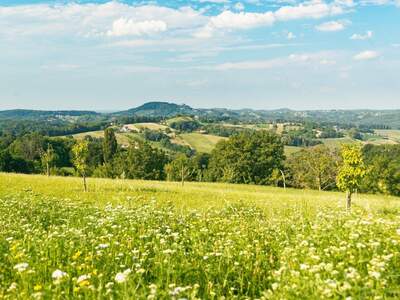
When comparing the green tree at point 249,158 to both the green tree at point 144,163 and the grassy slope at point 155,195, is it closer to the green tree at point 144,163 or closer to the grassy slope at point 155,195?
the green tree at point 144,163

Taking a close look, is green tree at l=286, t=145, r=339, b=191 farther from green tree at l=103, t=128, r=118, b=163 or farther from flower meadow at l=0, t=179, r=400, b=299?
flower meadow at l=0, t=179, r=400, b=299

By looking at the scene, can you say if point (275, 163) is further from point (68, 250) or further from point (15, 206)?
point (68, 250)

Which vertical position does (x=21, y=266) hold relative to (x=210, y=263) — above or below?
above

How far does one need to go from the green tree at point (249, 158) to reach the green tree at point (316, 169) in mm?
5459

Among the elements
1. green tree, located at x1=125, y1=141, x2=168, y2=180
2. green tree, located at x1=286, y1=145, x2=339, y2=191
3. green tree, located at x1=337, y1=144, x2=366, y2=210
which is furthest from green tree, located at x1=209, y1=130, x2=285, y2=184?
green tree, located at x1=337, y1=144, x2=366, y2=210

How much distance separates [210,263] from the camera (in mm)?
8508

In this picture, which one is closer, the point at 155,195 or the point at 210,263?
the point at 210,263

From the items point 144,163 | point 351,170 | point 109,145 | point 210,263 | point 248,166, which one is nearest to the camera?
point 210,263

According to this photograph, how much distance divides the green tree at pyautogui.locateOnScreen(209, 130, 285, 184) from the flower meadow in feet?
282

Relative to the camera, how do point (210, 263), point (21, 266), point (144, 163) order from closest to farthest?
1. point (21, 266)
2. point (210, 263)
3. point (144, 163)

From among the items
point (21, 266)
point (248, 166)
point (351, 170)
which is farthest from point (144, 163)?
point (21, 266)

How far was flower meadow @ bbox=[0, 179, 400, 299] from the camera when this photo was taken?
241 inches

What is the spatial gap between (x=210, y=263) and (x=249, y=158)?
9295cm

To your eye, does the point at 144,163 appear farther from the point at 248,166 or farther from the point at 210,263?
the point at 210,263
